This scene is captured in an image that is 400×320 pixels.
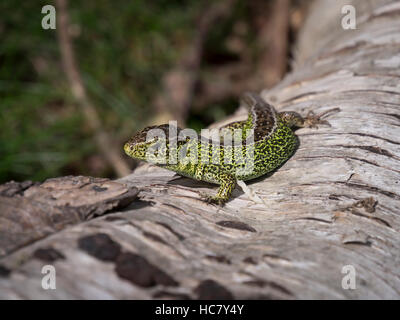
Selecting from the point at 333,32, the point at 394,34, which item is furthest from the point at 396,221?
the point at 333,32

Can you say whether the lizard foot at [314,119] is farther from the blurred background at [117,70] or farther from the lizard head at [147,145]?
A: the blurred background at [117,70]

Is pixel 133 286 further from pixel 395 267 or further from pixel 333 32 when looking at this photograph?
pixel 333 32

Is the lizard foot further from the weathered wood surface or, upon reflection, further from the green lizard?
the weathered wood surface

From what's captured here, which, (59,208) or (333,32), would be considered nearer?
(59,208)

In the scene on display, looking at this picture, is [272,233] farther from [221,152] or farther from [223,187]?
[221,152]

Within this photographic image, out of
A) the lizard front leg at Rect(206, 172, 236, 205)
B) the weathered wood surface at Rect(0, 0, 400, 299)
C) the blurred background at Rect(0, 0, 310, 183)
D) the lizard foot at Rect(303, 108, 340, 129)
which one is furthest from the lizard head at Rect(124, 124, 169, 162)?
the blurred background at Rect(0, 0, 310, 183)

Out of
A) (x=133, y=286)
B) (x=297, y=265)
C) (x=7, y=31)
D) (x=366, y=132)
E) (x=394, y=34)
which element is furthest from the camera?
(x=7, y=31)

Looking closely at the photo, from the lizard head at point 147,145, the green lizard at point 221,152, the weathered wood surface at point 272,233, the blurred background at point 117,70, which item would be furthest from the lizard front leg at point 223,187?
the blurred background at point 117,70
